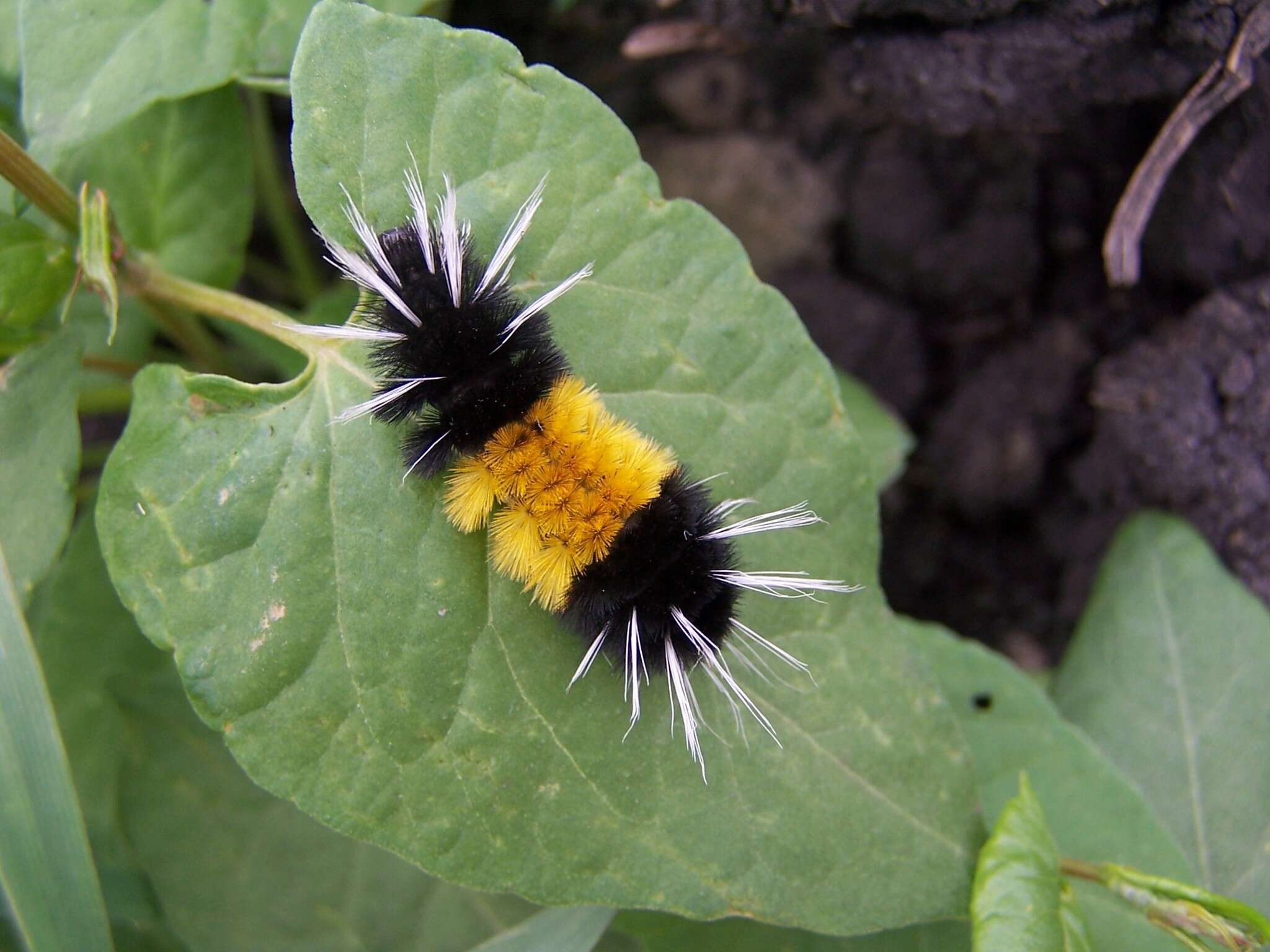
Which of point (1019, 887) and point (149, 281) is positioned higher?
point (149, 281)

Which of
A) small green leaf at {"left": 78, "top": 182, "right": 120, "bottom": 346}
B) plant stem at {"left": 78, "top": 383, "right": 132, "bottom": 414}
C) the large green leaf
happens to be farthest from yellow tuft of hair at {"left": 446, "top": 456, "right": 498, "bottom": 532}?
plant stem at {"left": 78, "top": 383, "right": 132, "bottom": 414}

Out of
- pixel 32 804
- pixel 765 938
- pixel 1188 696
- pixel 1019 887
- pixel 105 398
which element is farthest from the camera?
pixel 105 398

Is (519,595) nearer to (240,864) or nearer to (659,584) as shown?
(659,584)

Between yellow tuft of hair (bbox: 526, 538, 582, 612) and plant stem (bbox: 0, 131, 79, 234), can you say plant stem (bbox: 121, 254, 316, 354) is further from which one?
yellow tuft of hair (bbox: 526, 538, 582, 612)

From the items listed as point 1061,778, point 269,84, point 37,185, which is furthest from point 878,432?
point 37,185

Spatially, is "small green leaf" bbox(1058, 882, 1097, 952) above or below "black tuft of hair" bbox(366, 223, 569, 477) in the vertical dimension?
below

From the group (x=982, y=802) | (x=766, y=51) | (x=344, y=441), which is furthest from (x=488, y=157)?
(x=982, y=802)
